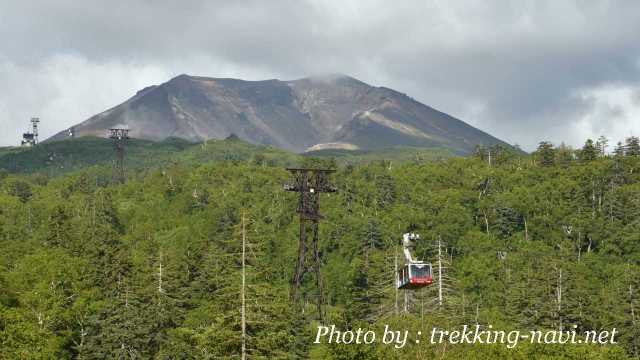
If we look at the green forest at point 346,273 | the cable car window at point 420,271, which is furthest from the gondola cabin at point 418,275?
the green forest at point 346,273

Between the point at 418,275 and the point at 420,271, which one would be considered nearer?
the point at 418,275

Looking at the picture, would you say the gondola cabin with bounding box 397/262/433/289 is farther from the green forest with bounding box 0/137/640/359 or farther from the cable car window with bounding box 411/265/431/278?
the green forest with bounding box 0/137/640/359

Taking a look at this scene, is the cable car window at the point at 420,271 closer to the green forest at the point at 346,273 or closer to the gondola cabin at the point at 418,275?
the gondola cabin at the point at 418,275

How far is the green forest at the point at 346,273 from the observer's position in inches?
2268

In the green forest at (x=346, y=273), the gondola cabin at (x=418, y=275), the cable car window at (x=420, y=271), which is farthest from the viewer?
the cable car window at (x=420, y=271)

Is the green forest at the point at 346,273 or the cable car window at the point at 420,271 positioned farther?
the cable car window at the point at 420,271

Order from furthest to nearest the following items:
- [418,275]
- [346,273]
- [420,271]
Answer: [346,273], [420,271], [418,275]

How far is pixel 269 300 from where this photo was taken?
56.9m

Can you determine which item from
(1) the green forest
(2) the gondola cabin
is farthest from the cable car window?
(1) the green forest

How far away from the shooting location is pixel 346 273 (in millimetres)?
153750

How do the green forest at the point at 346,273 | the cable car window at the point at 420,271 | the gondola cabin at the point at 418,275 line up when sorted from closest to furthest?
the green forest at the point at 346,273 < the gondola cabin at the point at 418,275 < the cable car window at the point at 420,271

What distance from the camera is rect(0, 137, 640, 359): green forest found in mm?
57606

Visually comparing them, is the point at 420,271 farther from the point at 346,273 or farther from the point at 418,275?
the point at 346,273

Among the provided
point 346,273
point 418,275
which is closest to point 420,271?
point 418,275
